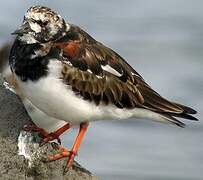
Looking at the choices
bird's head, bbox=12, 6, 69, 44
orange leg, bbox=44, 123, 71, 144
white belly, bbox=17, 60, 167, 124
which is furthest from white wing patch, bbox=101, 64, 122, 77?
orange leg, bbox=44, 123, 71, 144

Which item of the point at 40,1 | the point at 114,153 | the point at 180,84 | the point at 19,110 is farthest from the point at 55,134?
the point at 40,1

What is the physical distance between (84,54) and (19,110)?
0.63 m

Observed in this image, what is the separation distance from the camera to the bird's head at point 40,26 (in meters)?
6.02

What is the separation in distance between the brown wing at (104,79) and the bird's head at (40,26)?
0.31 feet

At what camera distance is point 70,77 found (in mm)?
6129

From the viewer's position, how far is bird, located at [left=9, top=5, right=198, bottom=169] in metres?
6.02

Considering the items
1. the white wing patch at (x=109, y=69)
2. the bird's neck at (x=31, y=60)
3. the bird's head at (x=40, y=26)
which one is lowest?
the white wing patch at (x=109, y=69)

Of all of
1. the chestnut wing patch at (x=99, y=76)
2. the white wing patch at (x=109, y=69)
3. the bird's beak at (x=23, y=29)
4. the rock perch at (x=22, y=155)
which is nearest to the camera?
the rock perch at (x=22, y=155)

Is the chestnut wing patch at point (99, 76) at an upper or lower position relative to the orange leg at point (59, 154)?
upper

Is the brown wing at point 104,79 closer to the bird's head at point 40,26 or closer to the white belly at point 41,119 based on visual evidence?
the bird's head at point 40,26

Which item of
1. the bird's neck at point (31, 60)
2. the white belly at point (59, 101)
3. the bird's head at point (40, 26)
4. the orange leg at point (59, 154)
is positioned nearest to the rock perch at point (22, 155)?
the orange leg at point (59, 154)

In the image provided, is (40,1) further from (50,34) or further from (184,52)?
(50,34)

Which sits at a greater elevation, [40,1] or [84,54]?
[84,54]

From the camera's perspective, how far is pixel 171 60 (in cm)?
1120
